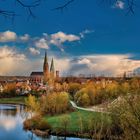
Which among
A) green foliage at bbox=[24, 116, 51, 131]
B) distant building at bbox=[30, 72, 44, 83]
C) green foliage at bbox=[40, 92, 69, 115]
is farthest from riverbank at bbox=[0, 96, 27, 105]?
distant building at bbox=[30, 72, 44, 83]

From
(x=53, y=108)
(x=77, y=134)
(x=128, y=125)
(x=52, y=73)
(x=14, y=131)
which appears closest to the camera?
(x=128, y=125)

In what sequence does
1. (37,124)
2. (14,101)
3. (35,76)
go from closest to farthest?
(37,124), (14,101), (35,76)

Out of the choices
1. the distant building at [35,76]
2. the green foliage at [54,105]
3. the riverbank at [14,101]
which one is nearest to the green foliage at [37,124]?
the green foliage at [54,105]

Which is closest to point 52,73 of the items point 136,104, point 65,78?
point 65,78

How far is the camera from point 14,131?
120 feet

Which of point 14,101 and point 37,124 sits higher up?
point 14,101

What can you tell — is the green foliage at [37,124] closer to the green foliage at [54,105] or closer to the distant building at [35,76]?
the green foliage at [54,105]

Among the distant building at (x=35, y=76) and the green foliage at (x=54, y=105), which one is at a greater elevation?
the distant building at (x=35, y=76)

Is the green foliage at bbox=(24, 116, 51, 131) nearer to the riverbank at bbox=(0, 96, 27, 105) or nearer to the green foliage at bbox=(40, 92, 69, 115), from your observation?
the green foliage at bbox=(40, 92, 69, 115)

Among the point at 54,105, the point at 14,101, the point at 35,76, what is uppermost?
the point at 35,76

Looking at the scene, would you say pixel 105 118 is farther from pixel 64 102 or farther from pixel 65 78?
pixel 65 78

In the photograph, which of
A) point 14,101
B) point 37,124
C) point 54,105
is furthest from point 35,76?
point 37,124

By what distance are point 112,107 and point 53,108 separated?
3235cm

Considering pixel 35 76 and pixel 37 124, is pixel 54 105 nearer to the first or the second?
pixel 37 124
